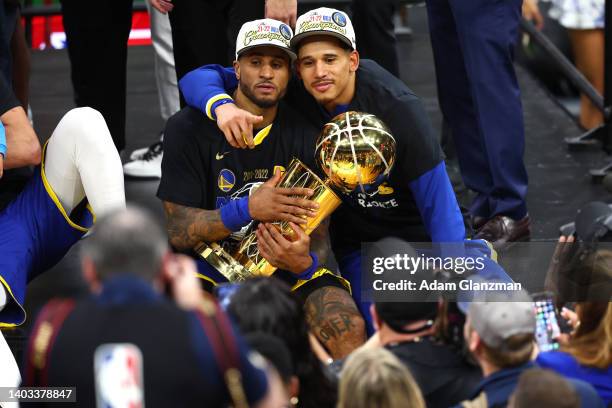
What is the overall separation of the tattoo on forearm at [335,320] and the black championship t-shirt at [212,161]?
0.37 meters

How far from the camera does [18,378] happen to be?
373 cm

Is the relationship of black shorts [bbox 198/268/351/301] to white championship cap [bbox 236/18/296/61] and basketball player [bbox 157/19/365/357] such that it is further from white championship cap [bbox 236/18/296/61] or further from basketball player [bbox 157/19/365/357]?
white championship cap [bbox 236/18/296/61]

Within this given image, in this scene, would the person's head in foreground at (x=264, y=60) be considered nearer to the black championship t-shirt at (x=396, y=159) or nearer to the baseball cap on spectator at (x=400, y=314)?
the black championship t-shirt at (x=396, y=159)

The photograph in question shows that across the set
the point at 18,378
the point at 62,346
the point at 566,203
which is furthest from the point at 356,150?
the point at 566,203

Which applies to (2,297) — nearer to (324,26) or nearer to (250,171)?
(250,171)

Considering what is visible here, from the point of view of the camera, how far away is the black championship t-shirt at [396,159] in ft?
13.5

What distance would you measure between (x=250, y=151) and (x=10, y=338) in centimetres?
102

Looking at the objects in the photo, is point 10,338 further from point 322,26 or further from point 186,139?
point 322,26

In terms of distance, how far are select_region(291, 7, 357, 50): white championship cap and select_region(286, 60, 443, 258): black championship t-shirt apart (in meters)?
0.18

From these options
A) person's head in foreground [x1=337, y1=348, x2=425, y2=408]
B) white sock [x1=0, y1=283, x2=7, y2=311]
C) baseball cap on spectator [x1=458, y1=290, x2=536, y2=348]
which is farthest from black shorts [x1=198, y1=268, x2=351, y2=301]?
person's head in foreground [x1=337, y1=348, x2=425, y2=408]

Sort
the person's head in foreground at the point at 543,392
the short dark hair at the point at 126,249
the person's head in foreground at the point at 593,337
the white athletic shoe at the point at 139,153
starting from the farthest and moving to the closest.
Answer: the white athletic shoe at the point at 139,153
the person's head in foreground at the point at 593,337
the person's head in foreground at the point at 543,392
the short dark hair at the point at 126,249

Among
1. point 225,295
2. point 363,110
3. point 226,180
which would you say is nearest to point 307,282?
point 226,180

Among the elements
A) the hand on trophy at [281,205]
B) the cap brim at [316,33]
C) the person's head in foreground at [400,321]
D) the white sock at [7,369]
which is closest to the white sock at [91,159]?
the hand on trophy at [281,205]

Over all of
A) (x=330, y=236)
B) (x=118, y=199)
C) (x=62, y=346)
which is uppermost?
(x=62, y=346)
